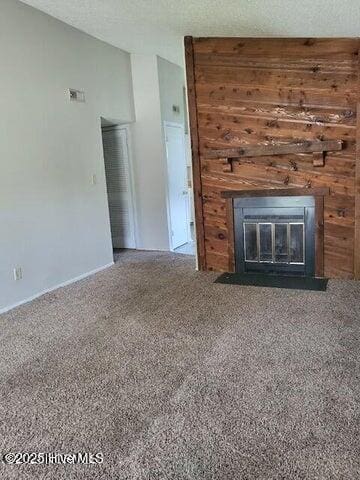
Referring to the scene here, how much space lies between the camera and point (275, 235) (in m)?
4.23

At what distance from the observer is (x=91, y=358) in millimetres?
2617

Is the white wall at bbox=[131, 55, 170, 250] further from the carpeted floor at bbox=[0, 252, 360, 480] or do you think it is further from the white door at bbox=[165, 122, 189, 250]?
the carpeted floor at bbox=[0, 252, 360, 480]

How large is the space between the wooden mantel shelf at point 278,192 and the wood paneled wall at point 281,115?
49mm

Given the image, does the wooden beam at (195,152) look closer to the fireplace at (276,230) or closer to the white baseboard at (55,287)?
the fireplace at (276,230)

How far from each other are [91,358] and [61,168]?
2.46 meters

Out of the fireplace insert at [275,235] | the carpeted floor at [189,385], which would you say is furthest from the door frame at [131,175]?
the carpeted floor at [189,385]

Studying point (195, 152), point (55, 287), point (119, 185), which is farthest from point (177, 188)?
point (55, 287)

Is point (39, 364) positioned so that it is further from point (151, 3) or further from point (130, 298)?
point (151, 3)

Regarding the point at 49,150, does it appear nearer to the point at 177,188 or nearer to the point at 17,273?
the point at 17,273

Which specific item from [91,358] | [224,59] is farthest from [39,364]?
[224,59]

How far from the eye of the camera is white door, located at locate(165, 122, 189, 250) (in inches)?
230

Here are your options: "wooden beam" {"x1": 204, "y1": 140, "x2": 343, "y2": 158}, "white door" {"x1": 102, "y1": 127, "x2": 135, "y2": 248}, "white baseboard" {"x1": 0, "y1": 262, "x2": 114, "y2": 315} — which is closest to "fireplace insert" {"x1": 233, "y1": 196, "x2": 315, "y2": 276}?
"wooden beam" {"x1": 204, "y1": 140, "x2": 343, "y2": 158}

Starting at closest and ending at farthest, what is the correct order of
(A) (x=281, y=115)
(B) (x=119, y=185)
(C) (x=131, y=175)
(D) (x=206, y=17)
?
(D) (x=206, y=17), (A) (x=281, y=115), (C) (x=131, y=175), (B) (x=119, y=185)

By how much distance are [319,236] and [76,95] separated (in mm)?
3225
